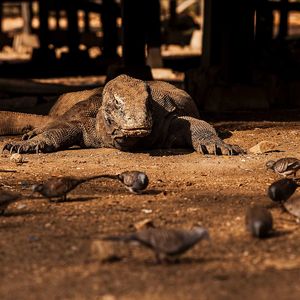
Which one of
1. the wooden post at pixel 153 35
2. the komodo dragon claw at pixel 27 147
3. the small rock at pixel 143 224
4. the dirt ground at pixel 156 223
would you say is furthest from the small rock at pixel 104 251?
the wooden post at pixel 153 35

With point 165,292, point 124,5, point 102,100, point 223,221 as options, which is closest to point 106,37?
point 124,5

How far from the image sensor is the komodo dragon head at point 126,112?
8.87 meters

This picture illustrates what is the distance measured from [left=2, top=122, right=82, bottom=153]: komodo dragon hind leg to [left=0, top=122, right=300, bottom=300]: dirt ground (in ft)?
0.61

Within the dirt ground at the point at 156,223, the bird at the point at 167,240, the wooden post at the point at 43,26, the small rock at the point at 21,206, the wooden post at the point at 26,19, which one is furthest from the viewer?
the wooden post at the point at 26,19

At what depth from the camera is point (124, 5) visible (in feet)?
45.2

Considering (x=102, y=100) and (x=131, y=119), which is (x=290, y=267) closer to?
(x=131, y=119)

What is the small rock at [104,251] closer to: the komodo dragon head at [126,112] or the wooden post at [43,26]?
the komodo dragon head at [126,112]

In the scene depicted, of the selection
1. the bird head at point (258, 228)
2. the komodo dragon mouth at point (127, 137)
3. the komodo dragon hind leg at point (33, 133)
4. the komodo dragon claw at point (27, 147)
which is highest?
the bird head at point (258, 228)

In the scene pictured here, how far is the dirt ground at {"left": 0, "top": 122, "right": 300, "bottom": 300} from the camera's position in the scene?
4559 mm

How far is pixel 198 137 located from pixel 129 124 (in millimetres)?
811

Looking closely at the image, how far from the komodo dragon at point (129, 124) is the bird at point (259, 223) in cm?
340

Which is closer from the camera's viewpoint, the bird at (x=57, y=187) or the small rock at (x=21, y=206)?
the bird at (x=57, y=187)

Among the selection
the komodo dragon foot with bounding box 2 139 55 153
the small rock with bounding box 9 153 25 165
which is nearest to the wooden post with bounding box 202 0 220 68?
the komodo dragon foot with bounding box 2 139 55 153

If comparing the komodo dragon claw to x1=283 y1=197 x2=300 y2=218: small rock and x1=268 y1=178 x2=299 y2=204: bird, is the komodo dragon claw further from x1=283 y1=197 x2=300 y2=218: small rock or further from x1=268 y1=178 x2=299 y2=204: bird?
x1=283 y1=197 x2=300 y2=218: small rock
